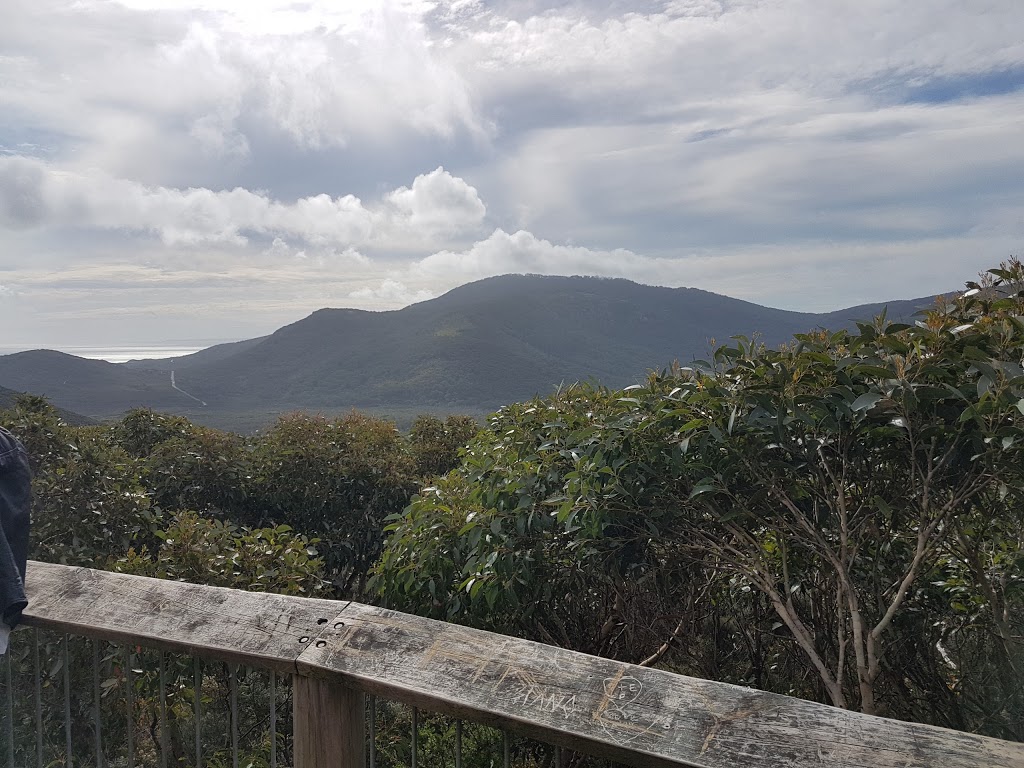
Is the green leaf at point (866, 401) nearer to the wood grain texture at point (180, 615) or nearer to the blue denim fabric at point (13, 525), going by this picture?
the wood grain texture at point (180, 615)

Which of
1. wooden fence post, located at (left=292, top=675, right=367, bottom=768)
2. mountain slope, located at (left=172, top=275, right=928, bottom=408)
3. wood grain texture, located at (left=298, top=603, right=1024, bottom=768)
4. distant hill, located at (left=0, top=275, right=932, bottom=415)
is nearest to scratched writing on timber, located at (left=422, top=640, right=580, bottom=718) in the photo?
wood grain texture, located at (left=298, top=603, right=1024, bottom=768)

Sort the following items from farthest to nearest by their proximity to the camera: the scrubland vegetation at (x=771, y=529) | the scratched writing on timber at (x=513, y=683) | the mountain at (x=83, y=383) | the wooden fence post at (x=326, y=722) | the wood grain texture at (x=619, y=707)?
the mountain at (x=83, y=383) < the scrubland vegetation at (x=771, y=529) < the wooden fence post at (x=326, y=722) < the scratched writing on timber at (x=513, y=683) < the wood grain texture at (x=619, y=707)

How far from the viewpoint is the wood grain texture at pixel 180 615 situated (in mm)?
1461

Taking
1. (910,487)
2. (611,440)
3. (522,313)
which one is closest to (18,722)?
(611,440)

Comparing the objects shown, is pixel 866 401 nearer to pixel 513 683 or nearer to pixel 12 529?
pixel 513 683

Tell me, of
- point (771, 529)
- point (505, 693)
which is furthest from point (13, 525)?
point (771, 529)

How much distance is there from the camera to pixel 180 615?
1643 millimetres

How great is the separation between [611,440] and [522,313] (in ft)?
547

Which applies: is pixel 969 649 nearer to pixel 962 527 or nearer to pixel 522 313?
pixel 962 527

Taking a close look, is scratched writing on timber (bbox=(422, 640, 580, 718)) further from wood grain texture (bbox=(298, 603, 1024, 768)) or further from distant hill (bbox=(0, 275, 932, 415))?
distant hill (bbox=(0, 275, 932, 415))

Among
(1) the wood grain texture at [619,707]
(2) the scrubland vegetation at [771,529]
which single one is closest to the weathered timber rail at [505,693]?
(1) the wood grain texture at [619,707]

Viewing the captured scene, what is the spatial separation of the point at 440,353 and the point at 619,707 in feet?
412

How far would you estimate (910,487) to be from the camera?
228 cm

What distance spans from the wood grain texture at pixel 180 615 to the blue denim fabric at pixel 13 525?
0.11m
